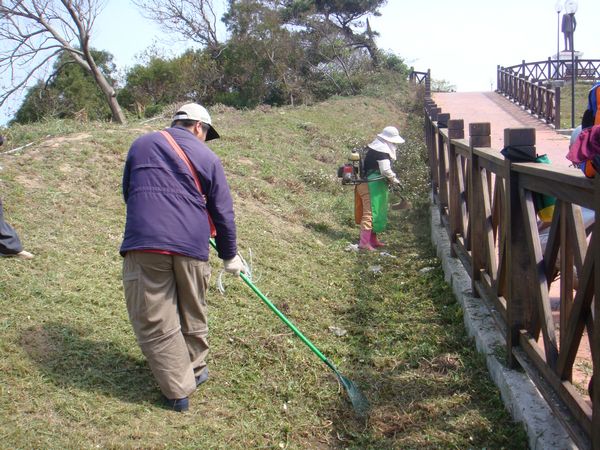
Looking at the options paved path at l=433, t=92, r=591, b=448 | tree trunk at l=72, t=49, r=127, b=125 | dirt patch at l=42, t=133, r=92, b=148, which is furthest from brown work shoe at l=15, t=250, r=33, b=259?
tree trunk at l=72, t=49, r=127, b=125

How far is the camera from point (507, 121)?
782 inches

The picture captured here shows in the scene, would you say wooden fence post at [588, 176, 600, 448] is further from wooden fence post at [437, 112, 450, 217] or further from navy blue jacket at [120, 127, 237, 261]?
wooden fence post at [437, 112, 450, 217]

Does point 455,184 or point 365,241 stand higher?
point 455,184

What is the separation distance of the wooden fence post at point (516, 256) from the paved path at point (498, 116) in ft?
25.8

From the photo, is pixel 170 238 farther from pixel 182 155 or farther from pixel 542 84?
pixel 542 84

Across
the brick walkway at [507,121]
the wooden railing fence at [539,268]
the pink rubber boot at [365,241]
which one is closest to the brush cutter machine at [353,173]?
the pink rubber boot at [365,241]

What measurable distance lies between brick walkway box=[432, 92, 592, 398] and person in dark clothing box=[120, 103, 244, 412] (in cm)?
204

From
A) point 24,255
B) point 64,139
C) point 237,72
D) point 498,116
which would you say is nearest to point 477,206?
point 24,255

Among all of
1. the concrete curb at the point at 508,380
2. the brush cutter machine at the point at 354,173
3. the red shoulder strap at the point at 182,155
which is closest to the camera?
the concrete curb at the point at 508,380

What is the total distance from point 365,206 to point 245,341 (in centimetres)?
372

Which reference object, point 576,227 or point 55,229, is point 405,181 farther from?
point 576,227

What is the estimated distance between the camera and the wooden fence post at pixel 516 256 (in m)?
3.59

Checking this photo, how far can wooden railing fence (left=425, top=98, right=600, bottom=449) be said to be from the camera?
2584 mm

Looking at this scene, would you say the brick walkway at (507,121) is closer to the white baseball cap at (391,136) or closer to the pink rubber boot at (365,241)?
the white baseball cap at (391,136)
